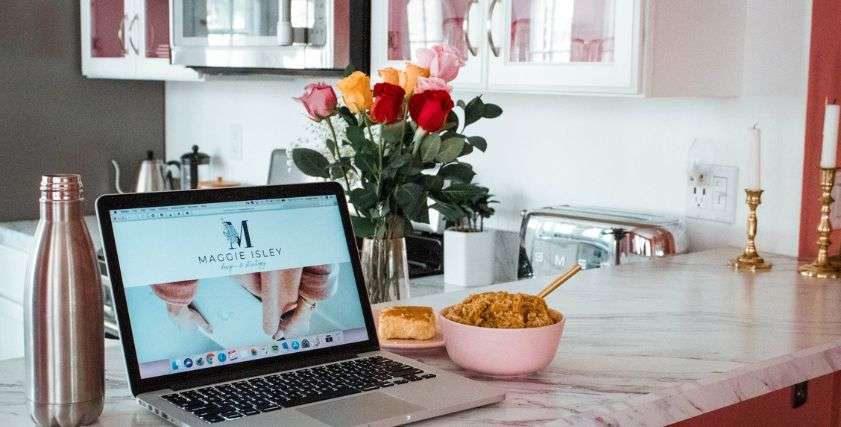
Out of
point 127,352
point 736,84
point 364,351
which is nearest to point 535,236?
point 736,84

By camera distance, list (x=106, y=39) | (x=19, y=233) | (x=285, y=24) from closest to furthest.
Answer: (x=285, y=24), (x=19, y=233), (x=106, y=39)

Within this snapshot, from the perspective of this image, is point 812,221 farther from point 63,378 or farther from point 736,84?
point 63,378

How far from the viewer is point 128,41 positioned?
3.31 meters

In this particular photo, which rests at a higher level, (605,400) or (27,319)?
(27,319)

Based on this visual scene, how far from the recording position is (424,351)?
1359 millimetres

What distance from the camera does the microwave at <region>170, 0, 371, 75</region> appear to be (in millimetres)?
2434

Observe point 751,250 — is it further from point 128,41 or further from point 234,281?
point 128,41

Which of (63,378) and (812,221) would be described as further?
(812,221)

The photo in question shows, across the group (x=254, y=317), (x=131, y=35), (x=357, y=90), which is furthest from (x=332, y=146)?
(x=131, y=35)

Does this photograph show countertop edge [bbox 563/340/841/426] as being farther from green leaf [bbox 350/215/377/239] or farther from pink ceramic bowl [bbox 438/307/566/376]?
green leaf [bbox 350/215/377/239]

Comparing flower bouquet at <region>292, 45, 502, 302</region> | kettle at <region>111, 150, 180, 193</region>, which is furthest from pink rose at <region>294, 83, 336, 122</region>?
kettle at <region>111, 150, 180, 193</region>

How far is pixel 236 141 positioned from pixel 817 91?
206 cm

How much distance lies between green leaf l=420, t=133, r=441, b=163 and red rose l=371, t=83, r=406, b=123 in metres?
0.07

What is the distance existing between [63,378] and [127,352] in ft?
0.27
